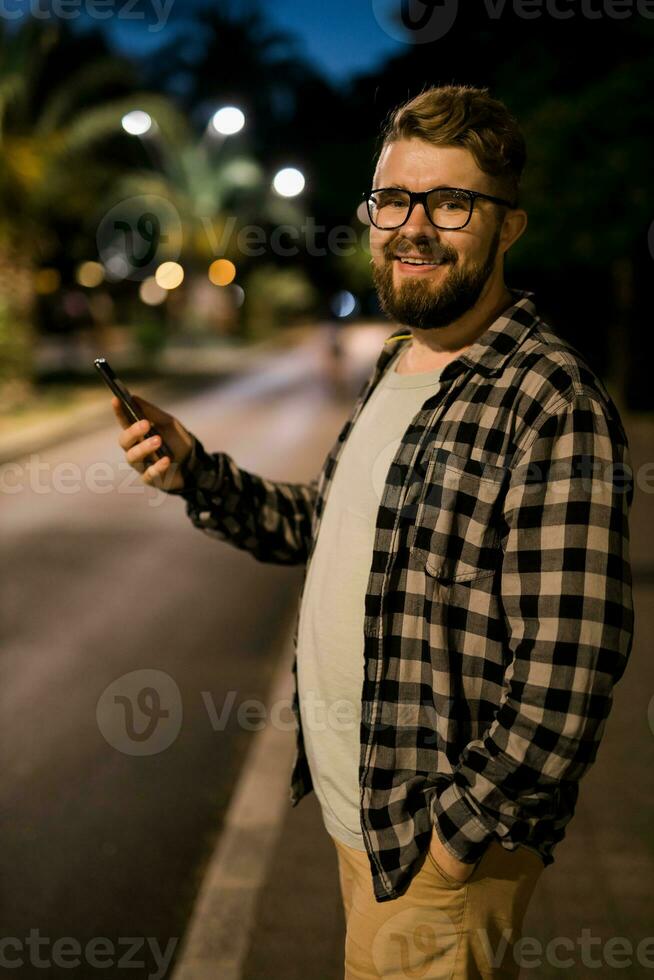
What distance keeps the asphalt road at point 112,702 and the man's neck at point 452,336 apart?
217 cm

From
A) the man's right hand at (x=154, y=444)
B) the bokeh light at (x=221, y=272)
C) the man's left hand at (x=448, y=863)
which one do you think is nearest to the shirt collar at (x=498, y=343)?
the man's right hand at (x=154, y=444)

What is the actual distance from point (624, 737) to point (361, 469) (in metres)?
2.84

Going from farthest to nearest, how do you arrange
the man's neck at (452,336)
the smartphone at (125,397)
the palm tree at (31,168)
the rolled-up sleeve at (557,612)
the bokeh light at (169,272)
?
the bokeh light at (169,272) < the palm tree at (31,168) < the smartphone at (125,397) < the man's neck at (452,336) < the rolled-up sleeve at (557,612)

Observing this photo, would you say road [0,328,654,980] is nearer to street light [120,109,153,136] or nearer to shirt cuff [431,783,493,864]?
shirt cuff [431,783,493,864]

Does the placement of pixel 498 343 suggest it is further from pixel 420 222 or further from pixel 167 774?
pixel 167 774

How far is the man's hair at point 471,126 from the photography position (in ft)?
5.27

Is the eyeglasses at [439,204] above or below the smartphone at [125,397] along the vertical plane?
above

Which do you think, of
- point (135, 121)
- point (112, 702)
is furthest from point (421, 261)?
point (135, 121)

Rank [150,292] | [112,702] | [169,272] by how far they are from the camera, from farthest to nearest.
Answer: [150,292]
[169,272]
[112,702]

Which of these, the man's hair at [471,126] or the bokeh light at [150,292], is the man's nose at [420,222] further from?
the bokeh light at [150,292]

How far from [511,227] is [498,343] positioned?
0.93 ft

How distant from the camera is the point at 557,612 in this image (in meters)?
1.42

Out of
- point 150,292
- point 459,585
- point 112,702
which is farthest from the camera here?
point 150,292

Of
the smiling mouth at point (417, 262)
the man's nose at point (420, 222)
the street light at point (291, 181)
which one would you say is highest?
the street light at point (291, 181)
